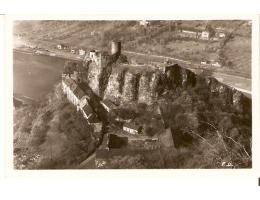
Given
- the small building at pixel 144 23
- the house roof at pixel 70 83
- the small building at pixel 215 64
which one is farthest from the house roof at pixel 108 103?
the small building at pixel 215 64

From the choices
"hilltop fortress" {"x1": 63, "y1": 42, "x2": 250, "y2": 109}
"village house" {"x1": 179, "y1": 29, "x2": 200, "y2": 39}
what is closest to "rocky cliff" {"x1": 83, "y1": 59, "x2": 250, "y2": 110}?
"hilltop fortress" {"x1": 63, "y1": 42, "x2": 250, "y2": 109}

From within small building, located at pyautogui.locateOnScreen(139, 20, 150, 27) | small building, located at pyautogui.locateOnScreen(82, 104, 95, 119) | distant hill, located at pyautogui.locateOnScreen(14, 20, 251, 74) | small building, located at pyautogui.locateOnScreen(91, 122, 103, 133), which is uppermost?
small building, located at pyautogui.locateOnScreen(139, 20, 150, 27)

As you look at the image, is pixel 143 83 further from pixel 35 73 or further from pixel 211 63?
pixel 35 73

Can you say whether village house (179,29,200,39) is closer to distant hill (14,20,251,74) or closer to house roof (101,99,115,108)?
distant hill (14,20,251,74)

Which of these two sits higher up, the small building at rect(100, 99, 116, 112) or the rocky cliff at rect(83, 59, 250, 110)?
the rocky cliff at rect(83, 59, 250, 110)

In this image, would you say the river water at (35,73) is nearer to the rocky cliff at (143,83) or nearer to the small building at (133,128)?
the rocky cliff at (143,83)
